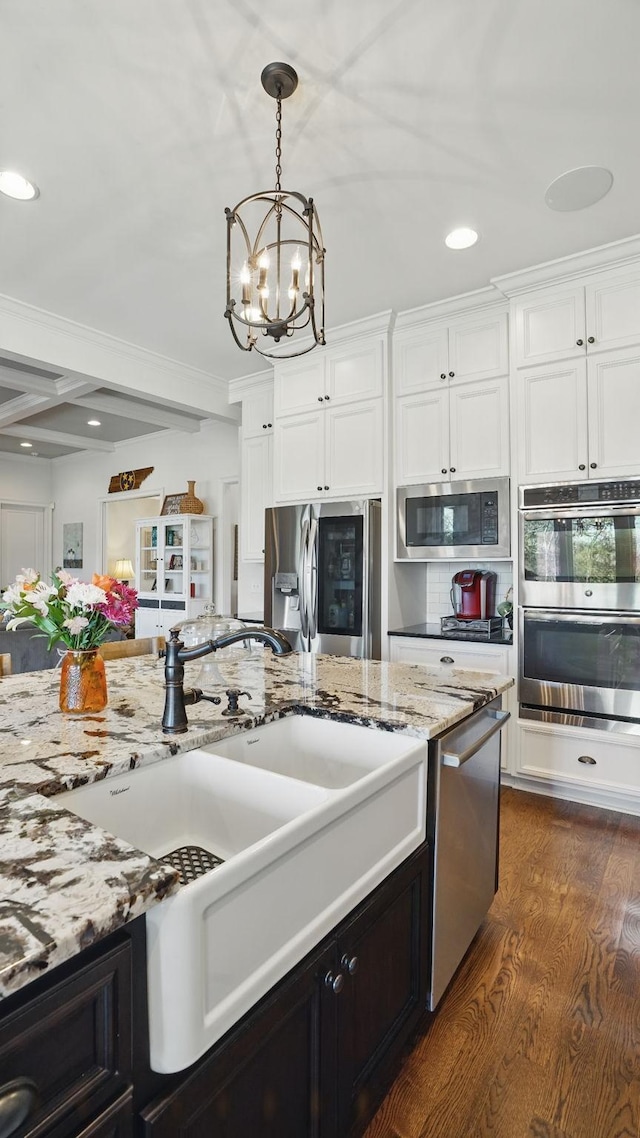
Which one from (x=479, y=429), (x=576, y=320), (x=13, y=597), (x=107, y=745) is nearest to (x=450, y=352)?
(x=479, y=429)

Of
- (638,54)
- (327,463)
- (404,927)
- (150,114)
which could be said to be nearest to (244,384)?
(327,463)

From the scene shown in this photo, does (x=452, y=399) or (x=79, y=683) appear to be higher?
(x=452, y=399)

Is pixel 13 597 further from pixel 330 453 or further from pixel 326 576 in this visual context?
pixel 330 453

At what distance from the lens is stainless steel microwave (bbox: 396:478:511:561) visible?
3.29m

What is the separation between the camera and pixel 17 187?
2371 mm

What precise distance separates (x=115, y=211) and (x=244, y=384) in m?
2.17

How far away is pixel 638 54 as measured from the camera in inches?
70.0

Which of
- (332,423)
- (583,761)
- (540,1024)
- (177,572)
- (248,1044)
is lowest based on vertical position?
(540,1024)

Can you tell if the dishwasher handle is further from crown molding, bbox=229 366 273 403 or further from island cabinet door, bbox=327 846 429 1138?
crown molding, bbox=229 366 273 403

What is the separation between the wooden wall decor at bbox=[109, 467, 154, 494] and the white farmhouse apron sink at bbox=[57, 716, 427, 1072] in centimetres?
599

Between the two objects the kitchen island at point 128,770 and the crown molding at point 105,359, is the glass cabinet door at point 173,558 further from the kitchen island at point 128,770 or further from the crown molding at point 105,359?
the kitchen island at point 128,770

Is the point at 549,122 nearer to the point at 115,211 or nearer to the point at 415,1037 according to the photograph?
the point at 115,211

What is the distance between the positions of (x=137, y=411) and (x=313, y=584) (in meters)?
3.19

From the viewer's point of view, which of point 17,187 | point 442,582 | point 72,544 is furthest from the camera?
point 72,544
